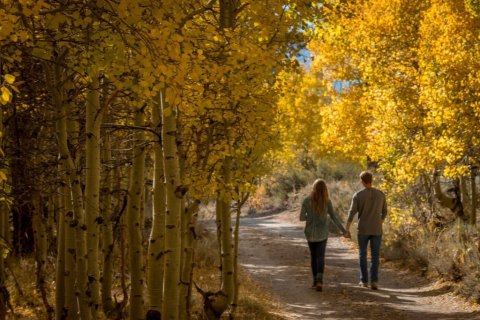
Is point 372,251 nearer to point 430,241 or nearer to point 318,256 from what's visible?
point 318,256

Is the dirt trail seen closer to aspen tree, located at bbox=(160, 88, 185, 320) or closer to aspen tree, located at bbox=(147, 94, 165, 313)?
aspen tree, located at bbox=(147, 94, 165, 313)

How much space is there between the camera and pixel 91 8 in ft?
11.1

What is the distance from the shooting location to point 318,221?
8953mm

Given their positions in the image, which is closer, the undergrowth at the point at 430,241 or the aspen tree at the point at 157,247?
the aspen tree at the point at 157,247

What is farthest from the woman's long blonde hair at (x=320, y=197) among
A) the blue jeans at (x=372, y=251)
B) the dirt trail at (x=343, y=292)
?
the dirt trail at (x=343, y=292)

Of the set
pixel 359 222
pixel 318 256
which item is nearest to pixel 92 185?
pixel 318 256

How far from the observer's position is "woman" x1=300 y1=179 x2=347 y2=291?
893 cm

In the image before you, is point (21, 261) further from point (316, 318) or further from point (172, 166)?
point (172, 166)

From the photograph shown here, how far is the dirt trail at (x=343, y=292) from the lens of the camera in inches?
300

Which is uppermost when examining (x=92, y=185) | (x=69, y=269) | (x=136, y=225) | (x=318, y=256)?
(x=92, y=185)

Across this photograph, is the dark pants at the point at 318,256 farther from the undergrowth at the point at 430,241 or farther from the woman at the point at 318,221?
the undergrowth at the point at 430,241

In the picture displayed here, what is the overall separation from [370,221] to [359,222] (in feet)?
0.65

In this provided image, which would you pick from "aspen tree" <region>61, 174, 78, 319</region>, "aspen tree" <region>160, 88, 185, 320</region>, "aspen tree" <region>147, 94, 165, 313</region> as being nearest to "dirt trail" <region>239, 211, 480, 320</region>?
"aspen tree" <region>147, 94, 165, 313</region>

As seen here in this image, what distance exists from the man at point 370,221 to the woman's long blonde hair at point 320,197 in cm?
50
